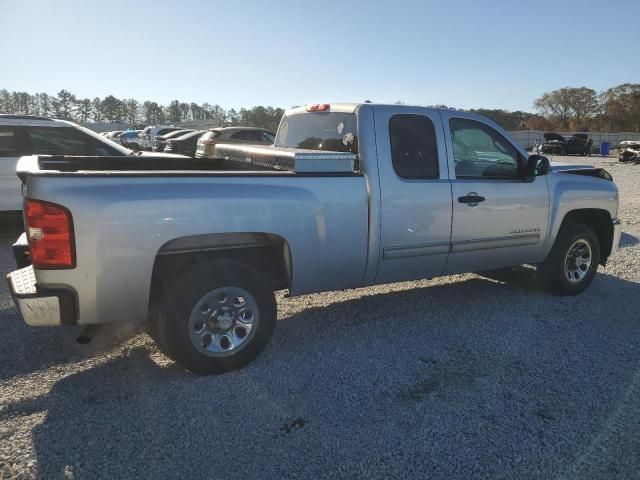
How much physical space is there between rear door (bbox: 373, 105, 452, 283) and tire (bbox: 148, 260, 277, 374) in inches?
44.8

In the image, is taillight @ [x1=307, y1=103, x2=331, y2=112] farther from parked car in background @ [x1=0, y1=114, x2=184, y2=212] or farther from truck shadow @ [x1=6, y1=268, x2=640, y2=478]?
parked car in background @ [x1=0, y1=114, x2=184, y2=212]

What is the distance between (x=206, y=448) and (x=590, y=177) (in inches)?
193

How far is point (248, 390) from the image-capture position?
328 centimetres

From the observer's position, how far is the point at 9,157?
7.34m

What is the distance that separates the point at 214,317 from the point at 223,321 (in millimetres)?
70

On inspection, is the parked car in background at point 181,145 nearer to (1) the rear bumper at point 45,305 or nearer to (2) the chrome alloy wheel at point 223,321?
(2) the chrome alloy wheel at point 223,321

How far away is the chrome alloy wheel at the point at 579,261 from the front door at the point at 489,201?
601 mm

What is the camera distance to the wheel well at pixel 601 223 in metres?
5.43

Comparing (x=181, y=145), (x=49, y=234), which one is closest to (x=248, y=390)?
(x=49, y=234)

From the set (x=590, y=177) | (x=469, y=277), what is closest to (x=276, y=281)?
(x=469, y=277)

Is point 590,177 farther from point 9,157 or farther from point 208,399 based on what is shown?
point 9,157

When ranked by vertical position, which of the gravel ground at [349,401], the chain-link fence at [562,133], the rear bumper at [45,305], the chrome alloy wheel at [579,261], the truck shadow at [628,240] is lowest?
the gravel ground at [349,401]

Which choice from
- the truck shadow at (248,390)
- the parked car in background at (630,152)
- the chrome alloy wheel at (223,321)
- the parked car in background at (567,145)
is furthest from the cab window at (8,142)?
the parked car in background at (567,145)

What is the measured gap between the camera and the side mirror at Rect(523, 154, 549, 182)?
4707 millimetres
